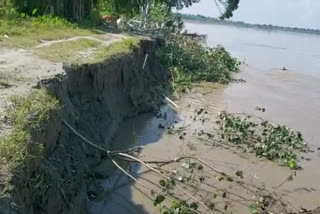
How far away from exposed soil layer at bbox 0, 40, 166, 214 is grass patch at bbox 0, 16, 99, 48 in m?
2.16

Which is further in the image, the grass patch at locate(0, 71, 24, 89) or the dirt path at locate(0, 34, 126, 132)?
the grass patch at locate(0, 71, 24, 89)

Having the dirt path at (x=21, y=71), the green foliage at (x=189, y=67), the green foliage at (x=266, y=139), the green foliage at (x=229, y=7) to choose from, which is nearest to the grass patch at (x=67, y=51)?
the dirt path at (x=21, y=71)

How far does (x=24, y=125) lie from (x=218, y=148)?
612 cm

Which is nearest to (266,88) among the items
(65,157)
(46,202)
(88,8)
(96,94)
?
(88,8)

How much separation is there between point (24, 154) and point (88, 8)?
1942cm

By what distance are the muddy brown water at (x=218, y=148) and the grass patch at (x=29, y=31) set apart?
3.18 meters

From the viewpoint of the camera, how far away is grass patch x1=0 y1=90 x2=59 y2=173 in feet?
14.3

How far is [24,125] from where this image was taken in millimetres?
5109

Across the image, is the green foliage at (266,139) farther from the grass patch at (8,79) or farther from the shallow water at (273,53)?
the shallow water at (273,53)

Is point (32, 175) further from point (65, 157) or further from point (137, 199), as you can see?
point (137, 199)

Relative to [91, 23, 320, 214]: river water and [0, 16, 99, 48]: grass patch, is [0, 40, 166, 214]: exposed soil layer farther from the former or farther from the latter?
[0, 16, 99, 48]: grass patch

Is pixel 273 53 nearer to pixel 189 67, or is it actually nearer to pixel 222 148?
pixel 189 67

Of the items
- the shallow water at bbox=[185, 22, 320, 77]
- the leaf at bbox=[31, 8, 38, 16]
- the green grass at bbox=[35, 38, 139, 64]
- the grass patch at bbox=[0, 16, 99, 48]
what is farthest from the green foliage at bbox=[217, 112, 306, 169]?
the shallow water at bbox=[185, 22, 320, 77]

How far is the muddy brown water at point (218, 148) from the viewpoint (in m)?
7.53
